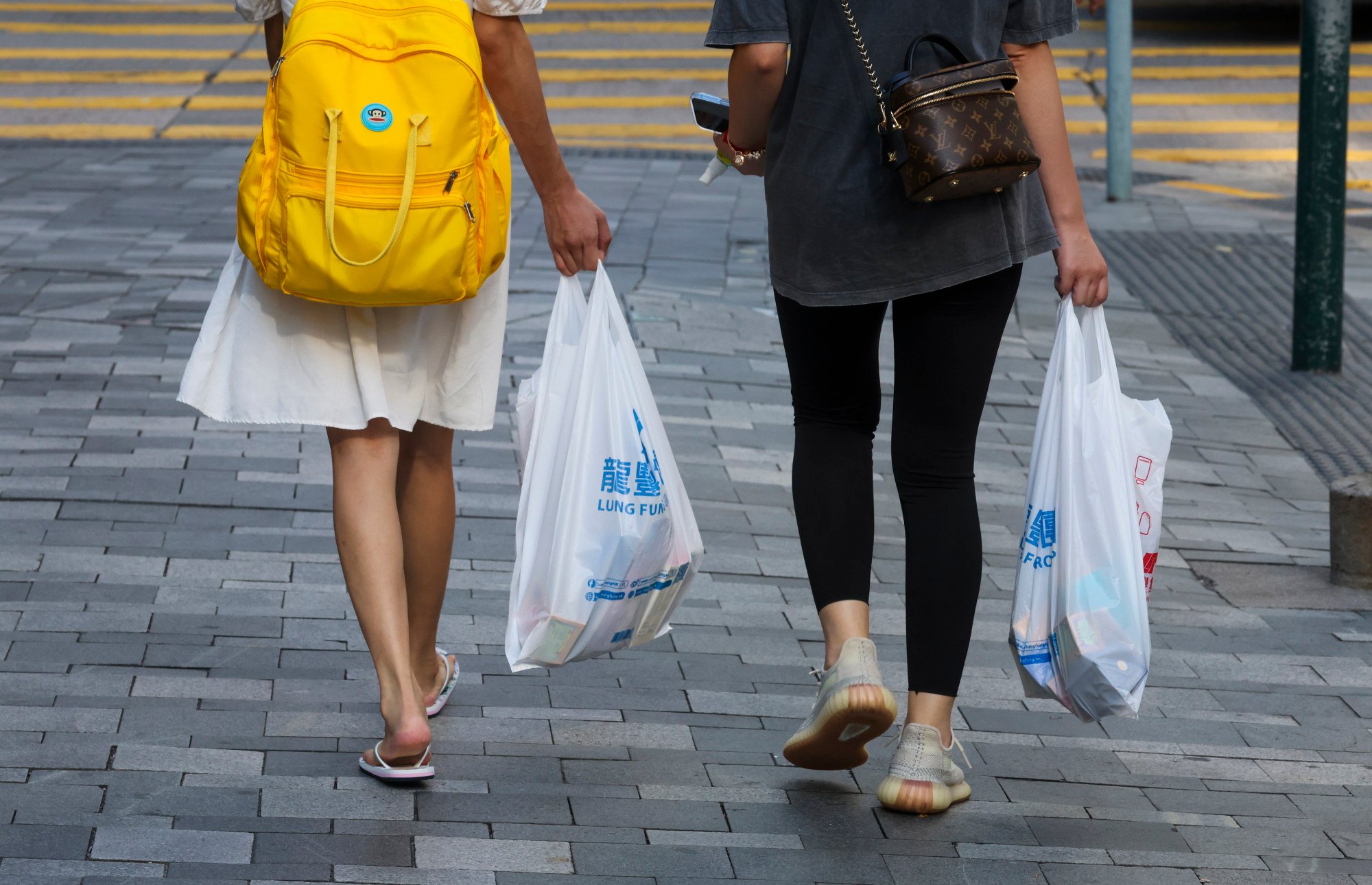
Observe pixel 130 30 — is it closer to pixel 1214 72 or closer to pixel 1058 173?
pixel 1214 72

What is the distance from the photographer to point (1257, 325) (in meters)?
7.94

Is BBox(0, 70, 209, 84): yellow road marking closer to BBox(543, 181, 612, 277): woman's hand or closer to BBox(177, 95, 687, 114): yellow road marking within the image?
BBox(177, 95, 687, 114): yellow road marking

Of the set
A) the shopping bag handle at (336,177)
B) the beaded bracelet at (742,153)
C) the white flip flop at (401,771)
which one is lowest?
the white flip flop at (401,771)

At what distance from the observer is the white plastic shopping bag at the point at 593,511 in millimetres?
3018

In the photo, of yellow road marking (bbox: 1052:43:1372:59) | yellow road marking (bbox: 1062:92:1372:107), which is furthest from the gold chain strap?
yellow road marking (bbox: 1052:43:1372:59)

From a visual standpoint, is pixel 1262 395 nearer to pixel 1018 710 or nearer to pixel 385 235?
pixel 1018 710

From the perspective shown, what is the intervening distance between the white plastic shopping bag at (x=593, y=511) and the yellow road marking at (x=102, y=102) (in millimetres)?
10663

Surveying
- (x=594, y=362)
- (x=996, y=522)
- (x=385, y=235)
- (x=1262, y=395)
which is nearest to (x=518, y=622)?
(x=594, y=362)

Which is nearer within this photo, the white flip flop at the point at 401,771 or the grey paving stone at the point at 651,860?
the grey paving stone at the point at 651,860

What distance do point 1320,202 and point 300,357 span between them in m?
5.34

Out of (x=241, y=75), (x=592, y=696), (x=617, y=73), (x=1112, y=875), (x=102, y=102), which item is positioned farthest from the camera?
(x=617, y=73)

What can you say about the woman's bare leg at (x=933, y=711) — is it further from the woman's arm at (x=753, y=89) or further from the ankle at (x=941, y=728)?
the woman's arm at (x=753, y=89)

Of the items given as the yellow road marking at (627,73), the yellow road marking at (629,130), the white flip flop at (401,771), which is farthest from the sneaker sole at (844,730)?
the yellow road marking at (627,73)

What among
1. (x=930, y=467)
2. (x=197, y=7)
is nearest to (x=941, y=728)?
(x=930, y=467)
